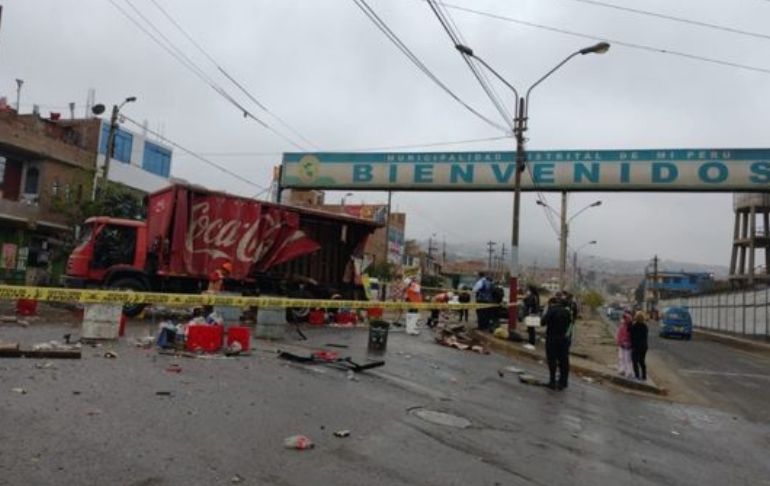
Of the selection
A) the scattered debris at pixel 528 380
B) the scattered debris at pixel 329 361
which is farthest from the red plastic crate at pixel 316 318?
the scattered debris at pixel 329 361

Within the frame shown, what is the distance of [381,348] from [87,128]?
108 feet

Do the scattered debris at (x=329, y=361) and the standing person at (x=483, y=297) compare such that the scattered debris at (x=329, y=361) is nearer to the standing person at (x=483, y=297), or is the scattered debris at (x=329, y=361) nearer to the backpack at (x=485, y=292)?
the standing person at (x=483, y=297)

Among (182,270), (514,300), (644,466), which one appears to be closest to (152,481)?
(644,466)

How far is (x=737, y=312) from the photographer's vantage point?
47.5 metres

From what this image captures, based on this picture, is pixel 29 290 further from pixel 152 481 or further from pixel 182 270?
pixel 182 270

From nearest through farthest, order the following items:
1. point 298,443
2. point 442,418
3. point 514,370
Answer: point 298,443
point 442,418
point 514,370

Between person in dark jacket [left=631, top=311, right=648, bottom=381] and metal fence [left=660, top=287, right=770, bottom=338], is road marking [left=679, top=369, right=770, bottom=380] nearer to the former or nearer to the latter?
person in dark jacket [left=631, top=311, right=648, bottom=381]

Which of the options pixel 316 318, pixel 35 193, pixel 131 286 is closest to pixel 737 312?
pixel 316 318

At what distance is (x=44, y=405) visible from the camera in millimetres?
7223

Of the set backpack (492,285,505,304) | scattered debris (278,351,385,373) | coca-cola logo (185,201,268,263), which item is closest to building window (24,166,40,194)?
coca-cola logo (185,201,268,263)

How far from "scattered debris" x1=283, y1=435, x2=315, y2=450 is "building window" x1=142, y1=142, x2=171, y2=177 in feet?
145

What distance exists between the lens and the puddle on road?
8.71 m

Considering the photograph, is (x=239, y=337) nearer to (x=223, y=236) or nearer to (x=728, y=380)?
(x=223, y=236)

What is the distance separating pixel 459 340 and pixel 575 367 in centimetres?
380
